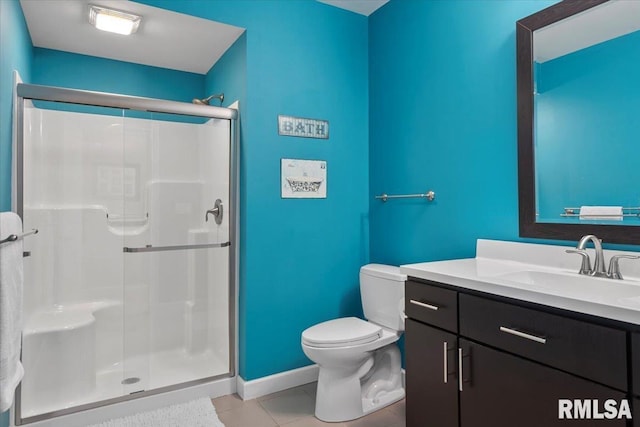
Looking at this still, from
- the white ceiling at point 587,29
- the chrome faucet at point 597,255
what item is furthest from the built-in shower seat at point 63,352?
the white ceiling at point 587,29

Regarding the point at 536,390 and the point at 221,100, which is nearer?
the point at 536,390

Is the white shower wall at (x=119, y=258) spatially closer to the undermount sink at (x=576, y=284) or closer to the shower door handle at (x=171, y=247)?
the shower door handle at (x=171, y=247)

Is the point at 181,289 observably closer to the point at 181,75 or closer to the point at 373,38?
the point at 181,75

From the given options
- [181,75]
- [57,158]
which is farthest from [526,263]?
[181,75]

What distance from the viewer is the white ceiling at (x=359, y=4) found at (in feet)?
8.71

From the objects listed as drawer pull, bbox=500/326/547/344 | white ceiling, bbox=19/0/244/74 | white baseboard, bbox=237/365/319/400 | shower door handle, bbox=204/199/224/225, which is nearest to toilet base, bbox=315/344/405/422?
white baseboard, bbox=237/365/319/400

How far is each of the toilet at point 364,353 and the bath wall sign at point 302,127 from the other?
0.97m

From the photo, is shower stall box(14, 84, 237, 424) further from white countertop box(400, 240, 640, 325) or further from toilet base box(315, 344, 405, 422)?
white countertop box(400, 240, 640, 325)

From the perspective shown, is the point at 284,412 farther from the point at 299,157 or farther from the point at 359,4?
the point at 359,4

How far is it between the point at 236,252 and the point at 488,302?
1.61 m

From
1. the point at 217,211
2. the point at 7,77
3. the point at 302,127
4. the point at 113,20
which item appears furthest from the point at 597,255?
the point at 113,20

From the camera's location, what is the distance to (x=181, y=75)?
3316 mm

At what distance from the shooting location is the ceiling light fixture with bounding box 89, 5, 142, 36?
7.30 feet

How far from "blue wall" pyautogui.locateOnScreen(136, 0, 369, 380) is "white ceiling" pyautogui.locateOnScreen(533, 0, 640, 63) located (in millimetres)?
1317
